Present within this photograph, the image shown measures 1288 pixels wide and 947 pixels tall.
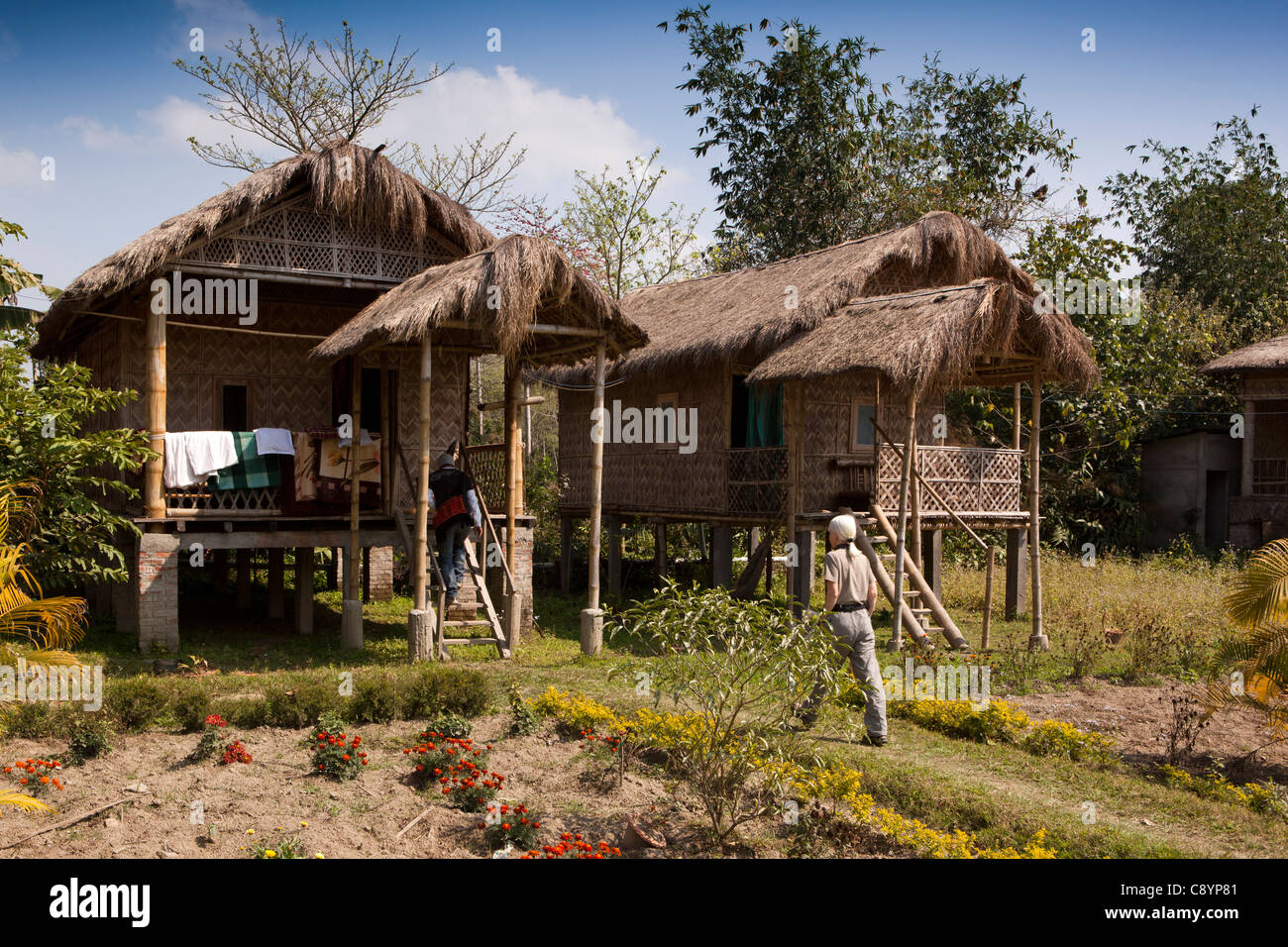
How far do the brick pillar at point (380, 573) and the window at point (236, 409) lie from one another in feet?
9.23

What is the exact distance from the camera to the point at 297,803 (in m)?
6.39

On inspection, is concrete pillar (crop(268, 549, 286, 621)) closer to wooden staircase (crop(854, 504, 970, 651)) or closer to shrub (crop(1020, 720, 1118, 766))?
wooden staircase (crop(854, 504, 970, 651))

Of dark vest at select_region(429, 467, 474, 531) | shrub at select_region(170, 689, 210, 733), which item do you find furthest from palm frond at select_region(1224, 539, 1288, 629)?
shrub at select_region(170, 689, 210, 733)

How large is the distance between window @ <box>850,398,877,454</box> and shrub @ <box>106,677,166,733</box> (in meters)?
9.49

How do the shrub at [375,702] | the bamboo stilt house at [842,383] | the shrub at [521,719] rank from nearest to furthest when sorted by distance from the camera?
1. the shrub at [521,719]
2. the shrub at [375,702]
3. the bamboo stilt house at [842,383]

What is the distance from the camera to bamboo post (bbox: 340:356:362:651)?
11.5 m

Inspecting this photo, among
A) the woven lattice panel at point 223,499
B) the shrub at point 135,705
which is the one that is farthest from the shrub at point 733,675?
the woven lattice panel at point 223,499

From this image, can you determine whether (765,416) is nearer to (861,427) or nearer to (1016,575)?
(861,427)

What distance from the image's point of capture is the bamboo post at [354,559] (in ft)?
37.6

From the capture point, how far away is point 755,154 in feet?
78.7

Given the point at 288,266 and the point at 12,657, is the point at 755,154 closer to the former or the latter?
the point at 288,266

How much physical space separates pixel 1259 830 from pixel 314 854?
562cm

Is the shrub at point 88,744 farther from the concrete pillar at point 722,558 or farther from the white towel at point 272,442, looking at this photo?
the concrete pillar at point 722,558

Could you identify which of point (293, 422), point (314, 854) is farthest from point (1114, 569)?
point (314, 854)
